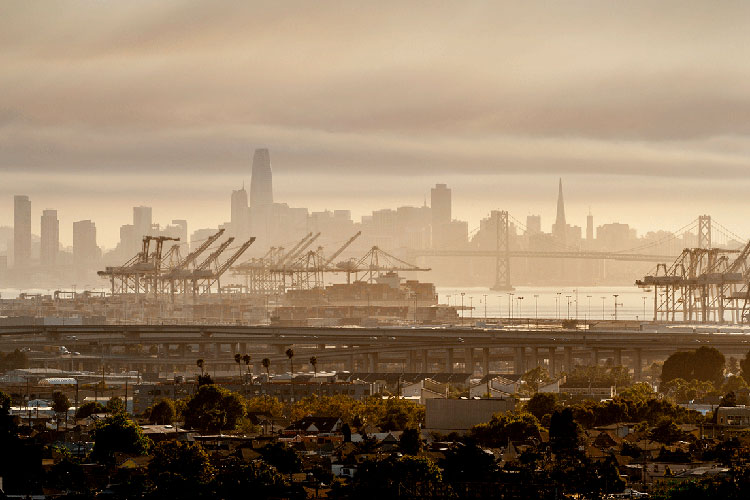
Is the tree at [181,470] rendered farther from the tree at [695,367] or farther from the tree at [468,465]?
the tree at [695,367]

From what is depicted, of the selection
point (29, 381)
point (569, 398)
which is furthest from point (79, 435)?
point (29, 381)

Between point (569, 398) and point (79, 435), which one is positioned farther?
point (569, 398)

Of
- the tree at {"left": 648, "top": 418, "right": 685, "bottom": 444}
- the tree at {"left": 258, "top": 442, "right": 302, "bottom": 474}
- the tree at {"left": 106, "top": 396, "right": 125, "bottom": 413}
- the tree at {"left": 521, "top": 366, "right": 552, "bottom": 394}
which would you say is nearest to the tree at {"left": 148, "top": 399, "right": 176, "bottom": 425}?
the tree at {"left": 106, "top": 396, "right": 125, "bottom": 413}

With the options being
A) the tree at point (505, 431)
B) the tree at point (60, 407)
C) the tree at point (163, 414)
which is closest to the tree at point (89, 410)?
the tree at point (60, 407)

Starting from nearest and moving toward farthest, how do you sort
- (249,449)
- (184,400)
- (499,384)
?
(249,449) → (184,400) → (499,384)

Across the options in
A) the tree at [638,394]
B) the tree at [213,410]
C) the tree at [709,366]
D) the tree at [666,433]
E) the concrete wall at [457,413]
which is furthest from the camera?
the tree at [709,366]

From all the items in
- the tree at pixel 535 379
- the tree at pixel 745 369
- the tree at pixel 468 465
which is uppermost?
the tree at pixel 745 369

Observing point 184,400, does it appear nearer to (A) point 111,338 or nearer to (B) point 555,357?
(B) point 555,357

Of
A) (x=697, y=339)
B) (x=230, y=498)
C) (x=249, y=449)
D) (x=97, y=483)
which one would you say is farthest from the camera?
(x=697, y=339)
